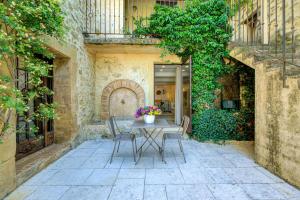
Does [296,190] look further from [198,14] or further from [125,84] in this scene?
[125,84]

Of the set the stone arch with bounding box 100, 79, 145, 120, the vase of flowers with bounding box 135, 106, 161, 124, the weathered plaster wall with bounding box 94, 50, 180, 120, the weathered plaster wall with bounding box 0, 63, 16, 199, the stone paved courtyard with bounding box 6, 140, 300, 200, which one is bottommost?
the stone paved courtyard with bounding box 6, 140, 300, 200

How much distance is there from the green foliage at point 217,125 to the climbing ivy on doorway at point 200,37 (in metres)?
0.16

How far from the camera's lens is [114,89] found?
5473 mm

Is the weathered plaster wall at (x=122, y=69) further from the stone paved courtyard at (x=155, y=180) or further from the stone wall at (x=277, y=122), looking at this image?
the stone wall at (x=277, y=122)

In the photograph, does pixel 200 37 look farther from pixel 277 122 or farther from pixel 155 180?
pixel 155 180

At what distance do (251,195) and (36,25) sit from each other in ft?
10.6

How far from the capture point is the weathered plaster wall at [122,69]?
552 cm

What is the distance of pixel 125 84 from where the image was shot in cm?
546

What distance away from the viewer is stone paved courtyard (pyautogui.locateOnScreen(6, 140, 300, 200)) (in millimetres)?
2139

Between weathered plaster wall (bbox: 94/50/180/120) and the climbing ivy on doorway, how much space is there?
1.00 metres

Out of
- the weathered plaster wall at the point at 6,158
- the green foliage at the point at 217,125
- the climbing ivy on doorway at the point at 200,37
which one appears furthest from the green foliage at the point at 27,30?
the green foliage at the point at 217,125

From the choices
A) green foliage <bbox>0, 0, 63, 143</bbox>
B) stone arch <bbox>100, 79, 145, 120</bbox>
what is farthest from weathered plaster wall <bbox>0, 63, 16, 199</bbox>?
stone arch <bbox>100, 79, 145, 120</bbox>

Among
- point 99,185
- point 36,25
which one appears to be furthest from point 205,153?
point 36,25

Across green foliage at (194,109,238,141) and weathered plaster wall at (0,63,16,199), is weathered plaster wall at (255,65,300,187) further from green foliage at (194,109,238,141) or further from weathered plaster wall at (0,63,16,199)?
weathered plaster wall at (0,63,16,199)
